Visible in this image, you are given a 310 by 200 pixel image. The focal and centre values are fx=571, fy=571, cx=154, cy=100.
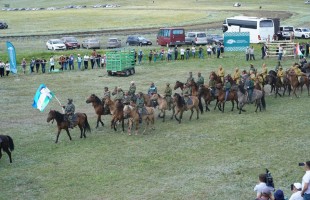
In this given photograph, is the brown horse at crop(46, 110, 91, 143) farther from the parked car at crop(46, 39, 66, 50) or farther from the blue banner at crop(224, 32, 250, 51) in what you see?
the parked car at crop(46, 39, 66, 50)

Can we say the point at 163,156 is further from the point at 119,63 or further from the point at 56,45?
the point at 56,45

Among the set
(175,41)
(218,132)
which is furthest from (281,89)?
(175,41)

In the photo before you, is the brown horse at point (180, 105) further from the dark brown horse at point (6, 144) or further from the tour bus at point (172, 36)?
the tour bus at point (172, 36)

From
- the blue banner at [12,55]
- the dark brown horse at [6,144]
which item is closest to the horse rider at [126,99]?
the dark brown horse at [6,144]

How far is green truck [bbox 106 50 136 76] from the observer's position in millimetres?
43406

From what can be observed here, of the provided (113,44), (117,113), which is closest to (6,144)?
(117,113)

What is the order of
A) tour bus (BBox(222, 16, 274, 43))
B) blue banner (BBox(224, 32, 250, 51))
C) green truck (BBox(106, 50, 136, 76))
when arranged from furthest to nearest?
tour bus (BBox(222, 16, 274, 43)) → blue banner (BBox(224, 32, 250, 51)) → green truck (BBox(106, 50, 136, 76))

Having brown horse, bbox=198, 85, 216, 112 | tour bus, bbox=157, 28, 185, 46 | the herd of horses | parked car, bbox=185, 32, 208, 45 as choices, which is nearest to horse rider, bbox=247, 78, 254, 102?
the herd of horses

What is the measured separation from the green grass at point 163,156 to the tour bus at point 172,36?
26.5 meters

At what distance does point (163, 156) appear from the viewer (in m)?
22.1

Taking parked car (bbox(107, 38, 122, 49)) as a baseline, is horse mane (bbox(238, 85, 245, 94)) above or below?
below

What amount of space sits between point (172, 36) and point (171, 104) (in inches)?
1187

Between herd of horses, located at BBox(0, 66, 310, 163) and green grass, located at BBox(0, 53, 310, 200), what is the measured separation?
0.55m

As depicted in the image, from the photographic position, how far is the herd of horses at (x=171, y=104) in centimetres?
2509
